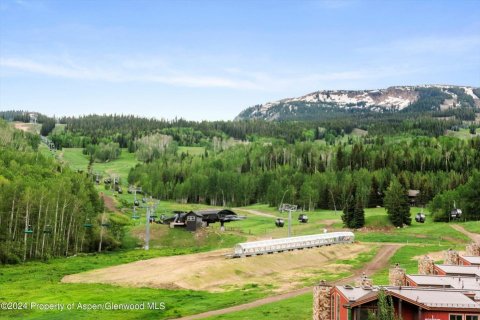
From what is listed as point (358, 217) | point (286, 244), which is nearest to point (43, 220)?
point (286, 244)

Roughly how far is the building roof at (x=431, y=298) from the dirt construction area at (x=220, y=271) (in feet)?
107

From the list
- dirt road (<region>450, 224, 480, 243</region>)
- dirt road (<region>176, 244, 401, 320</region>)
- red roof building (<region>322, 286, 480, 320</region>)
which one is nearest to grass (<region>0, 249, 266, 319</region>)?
dirt road (<region>176, 244, 401, 320</region>)

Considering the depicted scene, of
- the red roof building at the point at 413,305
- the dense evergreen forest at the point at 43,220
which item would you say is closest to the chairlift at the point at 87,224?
the dense evergreen forest at the point at 43,220

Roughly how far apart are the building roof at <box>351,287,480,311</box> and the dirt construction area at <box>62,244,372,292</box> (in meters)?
32.7

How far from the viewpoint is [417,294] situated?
4491 centimetres

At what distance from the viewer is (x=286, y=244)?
335ft

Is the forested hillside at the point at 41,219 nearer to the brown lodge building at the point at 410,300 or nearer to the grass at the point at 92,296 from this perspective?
the grass at the point at 92,296

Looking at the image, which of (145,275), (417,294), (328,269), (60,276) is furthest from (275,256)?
(417,294)

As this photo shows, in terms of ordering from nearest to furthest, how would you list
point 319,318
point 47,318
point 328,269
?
point 319,318
point 47,318
point 328,269

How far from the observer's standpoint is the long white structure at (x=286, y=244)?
310 feet

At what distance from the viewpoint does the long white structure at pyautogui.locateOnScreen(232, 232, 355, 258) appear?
310ft

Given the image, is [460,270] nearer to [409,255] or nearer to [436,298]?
[436,298]

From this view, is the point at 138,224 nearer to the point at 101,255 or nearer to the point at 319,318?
the point at 101,255

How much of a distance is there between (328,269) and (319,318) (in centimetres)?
4507
